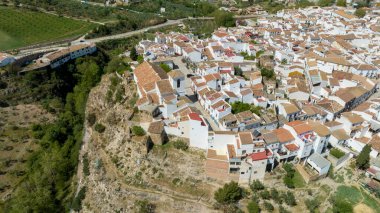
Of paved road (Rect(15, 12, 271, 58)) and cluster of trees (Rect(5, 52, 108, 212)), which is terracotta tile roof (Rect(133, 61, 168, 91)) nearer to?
cluster of trees (Rect(5, 52, 108, 212))

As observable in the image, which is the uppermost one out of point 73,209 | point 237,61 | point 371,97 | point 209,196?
point 237,61

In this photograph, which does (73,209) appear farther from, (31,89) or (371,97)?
(371,97)

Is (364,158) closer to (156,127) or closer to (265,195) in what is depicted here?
(265,195)

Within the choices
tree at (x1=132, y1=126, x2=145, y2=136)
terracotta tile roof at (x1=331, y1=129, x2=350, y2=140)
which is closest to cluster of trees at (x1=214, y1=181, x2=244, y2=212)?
tree at (x1=132, y1=126, x2=145, y2=136)

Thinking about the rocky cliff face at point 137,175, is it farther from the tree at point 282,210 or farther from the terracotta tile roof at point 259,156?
the tree at point 282,210

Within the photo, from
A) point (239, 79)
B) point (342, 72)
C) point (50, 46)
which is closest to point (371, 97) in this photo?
point (342, 72)

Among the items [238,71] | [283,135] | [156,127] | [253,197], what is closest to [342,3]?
[238,71]
